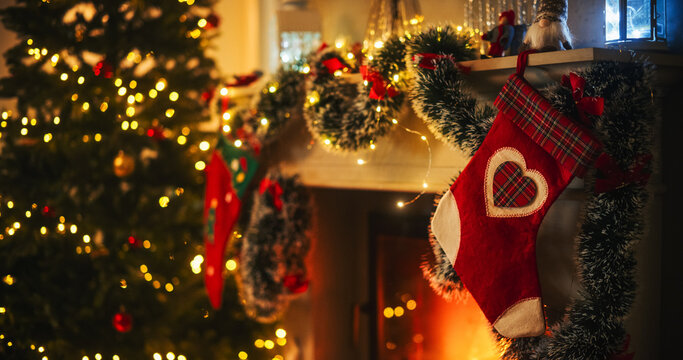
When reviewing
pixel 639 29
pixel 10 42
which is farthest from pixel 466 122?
pixel 10 42

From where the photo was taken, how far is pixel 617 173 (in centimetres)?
102

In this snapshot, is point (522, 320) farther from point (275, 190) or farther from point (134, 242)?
point (134, 242)

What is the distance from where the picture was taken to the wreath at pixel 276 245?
1850 millimetres

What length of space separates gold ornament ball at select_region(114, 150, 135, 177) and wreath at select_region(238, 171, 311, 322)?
18.7 inches

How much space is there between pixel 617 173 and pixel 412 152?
57 cm

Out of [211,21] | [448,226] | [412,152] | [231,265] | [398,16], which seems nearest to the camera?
[448,226]

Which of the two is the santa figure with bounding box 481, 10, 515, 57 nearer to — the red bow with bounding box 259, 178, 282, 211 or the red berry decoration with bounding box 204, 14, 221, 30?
the red bow with bounding box 259, 178, 282, 211

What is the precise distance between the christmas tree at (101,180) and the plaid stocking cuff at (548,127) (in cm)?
132

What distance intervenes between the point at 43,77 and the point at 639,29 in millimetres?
1853

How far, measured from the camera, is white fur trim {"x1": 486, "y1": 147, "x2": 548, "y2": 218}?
1060 mm

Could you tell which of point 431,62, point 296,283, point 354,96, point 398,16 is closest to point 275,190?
point 296,283

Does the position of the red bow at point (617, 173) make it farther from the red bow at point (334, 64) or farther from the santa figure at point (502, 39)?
the red bow at point (334, 64)

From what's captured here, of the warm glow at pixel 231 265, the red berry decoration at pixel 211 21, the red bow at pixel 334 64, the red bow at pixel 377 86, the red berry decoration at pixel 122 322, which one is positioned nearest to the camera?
the red bow at pixel 377 86

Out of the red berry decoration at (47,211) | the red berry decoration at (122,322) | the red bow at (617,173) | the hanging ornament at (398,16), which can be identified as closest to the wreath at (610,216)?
the red bow at (617,173)
